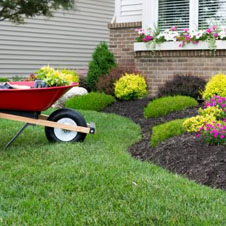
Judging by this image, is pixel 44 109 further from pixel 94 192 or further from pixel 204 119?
pixel 94 192

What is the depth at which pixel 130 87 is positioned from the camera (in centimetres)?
969

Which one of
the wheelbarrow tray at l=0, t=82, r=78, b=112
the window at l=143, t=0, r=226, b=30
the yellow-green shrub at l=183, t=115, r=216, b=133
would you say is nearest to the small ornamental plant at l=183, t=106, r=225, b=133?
the yellow-green shrub at l=183, t=115, r=216, b=133

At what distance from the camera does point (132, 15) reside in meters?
11.1

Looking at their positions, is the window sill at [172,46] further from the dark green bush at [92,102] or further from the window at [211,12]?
the dark green bush at [92,102]

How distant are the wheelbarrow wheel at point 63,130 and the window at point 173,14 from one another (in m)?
5.35

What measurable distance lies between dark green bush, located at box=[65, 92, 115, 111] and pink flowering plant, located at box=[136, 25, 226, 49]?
173cm

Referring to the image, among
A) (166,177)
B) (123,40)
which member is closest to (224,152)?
(166,177)

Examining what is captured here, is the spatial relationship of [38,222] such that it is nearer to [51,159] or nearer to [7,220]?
[7,220]

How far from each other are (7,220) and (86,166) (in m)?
1.40

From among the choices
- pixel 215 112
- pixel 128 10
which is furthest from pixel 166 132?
pixel 128 10

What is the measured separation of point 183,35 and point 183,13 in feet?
2.21

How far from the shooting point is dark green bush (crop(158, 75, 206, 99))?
9.34m

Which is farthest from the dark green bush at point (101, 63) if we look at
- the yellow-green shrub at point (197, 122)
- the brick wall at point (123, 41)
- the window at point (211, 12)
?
the yellow-green shrub at point (197, 122)

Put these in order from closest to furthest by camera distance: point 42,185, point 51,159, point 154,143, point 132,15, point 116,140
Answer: point 42,185 < point 51,159 < point 154,143 < point 116,140 < point 132,15
